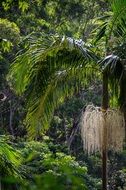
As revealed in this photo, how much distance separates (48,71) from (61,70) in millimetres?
214

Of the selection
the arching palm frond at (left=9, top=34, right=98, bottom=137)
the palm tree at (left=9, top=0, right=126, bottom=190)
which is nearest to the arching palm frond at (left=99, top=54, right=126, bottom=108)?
the palm tree at (left=9, top=0, right=126, bottom=190)

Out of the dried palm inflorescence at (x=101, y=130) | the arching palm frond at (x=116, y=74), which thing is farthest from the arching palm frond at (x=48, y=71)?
the dried palm inflorescence at (x=101, y=130)

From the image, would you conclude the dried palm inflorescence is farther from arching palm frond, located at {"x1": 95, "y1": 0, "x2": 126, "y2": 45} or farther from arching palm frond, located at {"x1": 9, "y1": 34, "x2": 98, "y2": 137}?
arching palm frond, located at {"x1": 95, "y1": 0, "x2": 126, "y2": 45}

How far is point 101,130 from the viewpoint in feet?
17.2

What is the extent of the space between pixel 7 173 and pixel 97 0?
1109cm

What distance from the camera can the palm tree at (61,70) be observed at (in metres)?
5.29

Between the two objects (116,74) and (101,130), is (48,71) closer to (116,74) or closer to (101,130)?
(116,74)

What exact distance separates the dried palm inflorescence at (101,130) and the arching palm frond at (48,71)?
2.01 feet

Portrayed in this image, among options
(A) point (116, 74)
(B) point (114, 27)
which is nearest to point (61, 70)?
(A) point (116, 74)

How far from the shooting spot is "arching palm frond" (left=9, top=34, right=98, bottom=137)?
213 inches

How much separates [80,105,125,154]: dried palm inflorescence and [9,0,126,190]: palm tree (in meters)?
0.08

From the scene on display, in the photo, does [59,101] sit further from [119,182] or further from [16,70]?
[119,182]

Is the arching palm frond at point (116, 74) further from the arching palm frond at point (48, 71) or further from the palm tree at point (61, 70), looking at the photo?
the arching palm frond at point (48, 71)

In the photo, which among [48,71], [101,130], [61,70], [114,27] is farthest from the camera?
[61,70]
